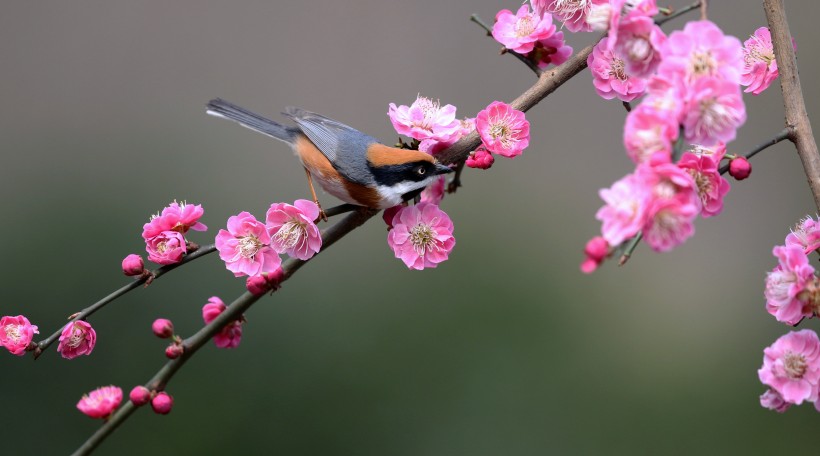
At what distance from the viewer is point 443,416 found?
6.19ft

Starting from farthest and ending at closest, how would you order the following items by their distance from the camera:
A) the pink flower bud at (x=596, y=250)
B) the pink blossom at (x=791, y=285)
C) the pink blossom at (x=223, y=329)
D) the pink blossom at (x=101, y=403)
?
the pink blossom at (x=223, y=329)
the pink blossom at (x=101, y=403)
the pink blossom at (x=791, y=285)
the pink flower bud at (x=596, y=250)

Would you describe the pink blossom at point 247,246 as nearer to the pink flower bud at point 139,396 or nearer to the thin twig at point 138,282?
the thin twig at point 138,282

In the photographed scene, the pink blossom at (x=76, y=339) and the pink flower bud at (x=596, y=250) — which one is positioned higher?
the pink flower bud at (x=596, y=250)

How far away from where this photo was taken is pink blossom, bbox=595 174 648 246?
477mm

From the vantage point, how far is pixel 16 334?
817 millimetres

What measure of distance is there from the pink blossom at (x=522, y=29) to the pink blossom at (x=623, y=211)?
0.39 m

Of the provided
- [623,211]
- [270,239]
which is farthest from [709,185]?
[270,239]

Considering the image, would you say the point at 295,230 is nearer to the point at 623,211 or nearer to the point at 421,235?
the point at 421,235

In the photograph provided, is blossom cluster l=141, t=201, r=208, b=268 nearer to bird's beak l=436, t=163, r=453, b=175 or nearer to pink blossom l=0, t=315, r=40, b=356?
pink blossom l=0, t=315, r=40, b=356

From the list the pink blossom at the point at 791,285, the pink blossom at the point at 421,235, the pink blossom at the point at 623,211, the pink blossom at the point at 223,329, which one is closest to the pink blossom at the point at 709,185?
the pink blossom at the point at 791,285

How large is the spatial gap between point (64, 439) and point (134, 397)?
1180 mm

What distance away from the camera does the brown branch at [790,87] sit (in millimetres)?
668

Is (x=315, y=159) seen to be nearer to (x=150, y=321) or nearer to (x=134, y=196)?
(x=150, y=321)

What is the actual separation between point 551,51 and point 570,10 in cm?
12
